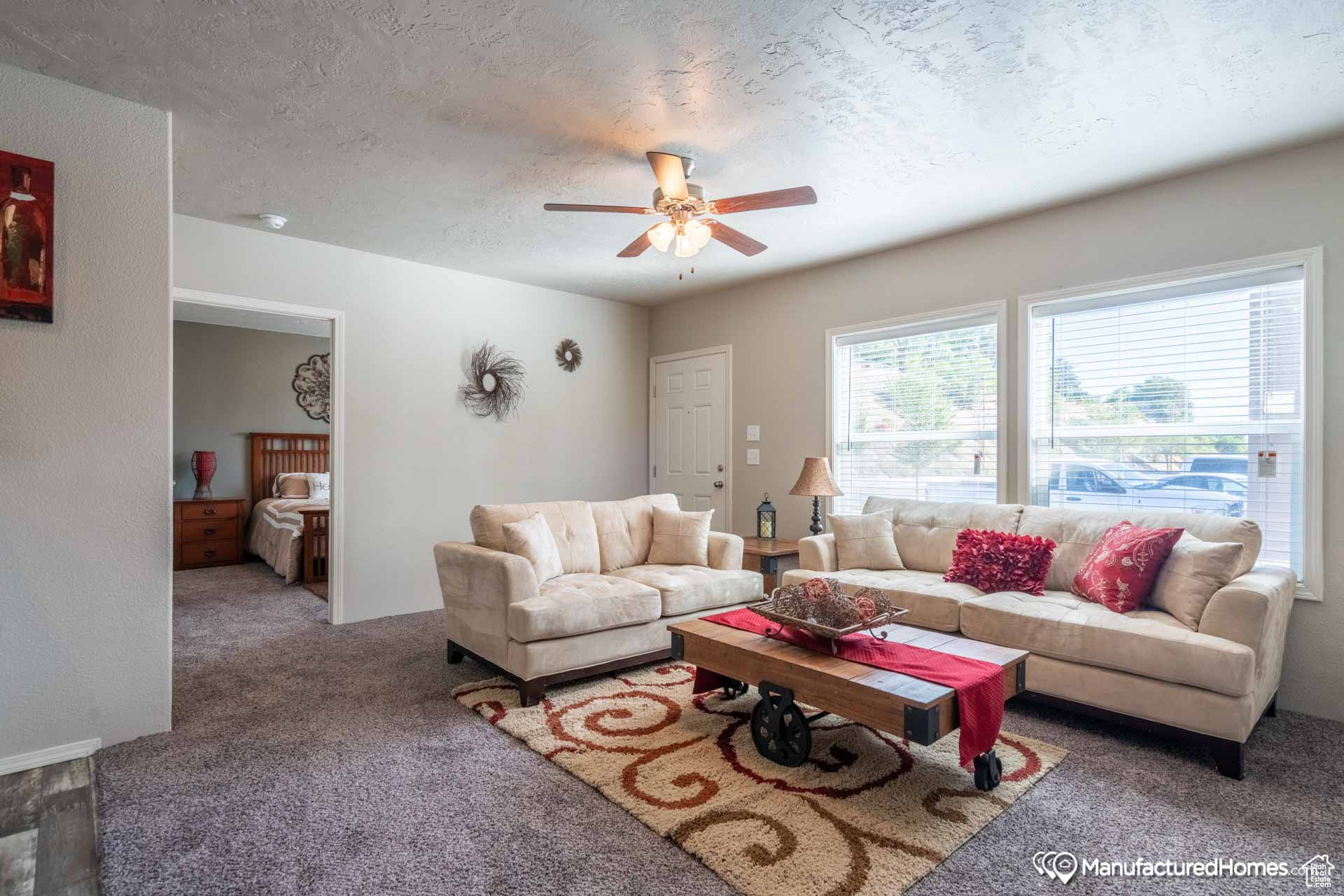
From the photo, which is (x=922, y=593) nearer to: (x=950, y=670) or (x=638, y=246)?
(x=950, y=670)

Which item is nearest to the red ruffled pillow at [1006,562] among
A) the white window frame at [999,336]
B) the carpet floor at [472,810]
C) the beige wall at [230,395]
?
the carpet floor at [472,810]

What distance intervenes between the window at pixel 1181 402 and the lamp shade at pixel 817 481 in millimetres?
1188

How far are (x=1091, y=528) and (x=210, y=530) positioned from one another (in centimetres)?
744

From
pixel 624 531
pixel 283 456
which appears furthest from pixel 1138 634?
pixel 283 456

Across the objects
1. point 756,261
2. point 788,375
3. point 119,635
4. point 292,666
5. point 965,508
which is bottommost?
point 292,666

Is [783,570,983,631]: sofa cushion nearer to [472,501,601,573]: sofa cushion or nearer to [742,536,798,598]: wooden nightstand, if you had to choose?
[742,536,798,598]: wooden nightstand

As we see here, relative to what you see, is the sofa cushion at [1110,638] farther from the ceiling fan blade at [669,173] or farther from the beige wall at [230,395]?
the beige wall at [230,395]

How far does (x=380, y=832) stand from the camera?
203 cm

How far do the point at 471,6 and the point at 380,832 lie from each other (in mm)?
2514

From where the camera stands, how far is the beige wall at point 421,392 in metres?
4.32

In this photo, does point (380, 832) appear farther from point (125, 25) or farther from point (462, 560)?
point (125, 25)

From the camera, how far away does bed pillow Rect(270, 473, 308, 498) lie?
715cm

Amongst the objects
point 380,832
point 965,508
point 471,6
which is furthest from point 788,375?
point 380,832

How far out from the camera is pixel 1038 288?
3922 mm
